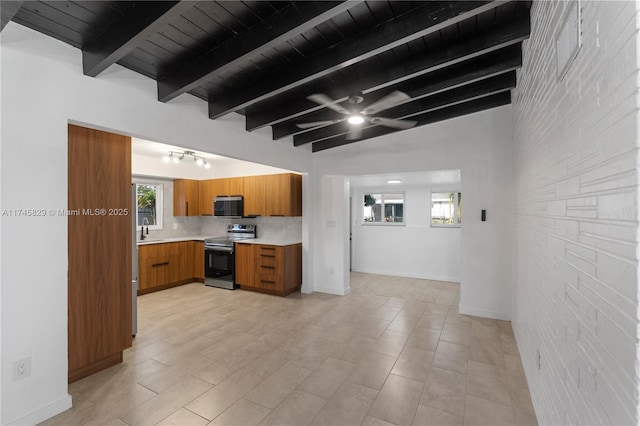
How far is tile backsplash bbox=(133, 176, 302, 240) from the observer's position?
5.72 m

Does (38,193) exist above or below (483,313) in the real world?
above

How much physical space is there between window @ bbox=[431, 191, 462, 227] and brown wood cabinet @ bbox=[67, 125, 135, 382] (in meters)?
5.40

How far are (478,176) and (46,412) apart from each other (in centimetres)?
480

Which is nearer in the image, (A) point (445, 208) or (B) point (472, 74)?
(B) point (472, 74)

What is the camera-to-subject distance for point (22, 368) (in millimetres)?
1855

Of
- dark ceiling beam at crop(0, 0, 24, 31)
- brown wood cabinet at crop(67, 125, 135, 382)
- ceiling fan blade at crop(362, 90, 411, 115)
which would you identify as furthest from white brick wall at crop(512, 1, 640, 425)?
brown wood cabinet at crop(67, 125, 135, 382)

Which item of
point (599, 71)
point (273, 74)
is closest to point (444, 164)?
point (273, 74)

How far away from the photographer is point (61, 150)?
2.03 metres

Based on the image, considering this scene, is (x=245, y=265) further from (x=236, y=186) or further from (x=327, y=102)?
(x=327, y=102)

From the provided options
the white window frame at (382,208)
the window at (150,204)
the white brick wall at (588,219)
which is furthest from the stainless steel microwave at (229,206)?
the white brick wall at (588,219)

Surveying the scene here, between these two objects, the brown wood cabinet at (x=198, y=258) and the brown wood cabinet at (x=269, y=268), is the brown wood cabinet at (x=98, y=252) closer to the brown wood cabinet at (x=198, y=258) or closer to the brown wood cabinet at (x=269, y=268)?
the brown wood cabinet at (x=269, y=268)

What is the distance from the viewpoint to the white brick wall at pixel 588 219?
2.64 ft

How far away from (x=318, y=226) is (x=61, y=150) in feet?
11.9

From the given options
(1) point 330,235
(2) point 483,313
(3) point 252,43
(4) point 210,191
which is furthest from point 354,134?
(4) point 210,191
